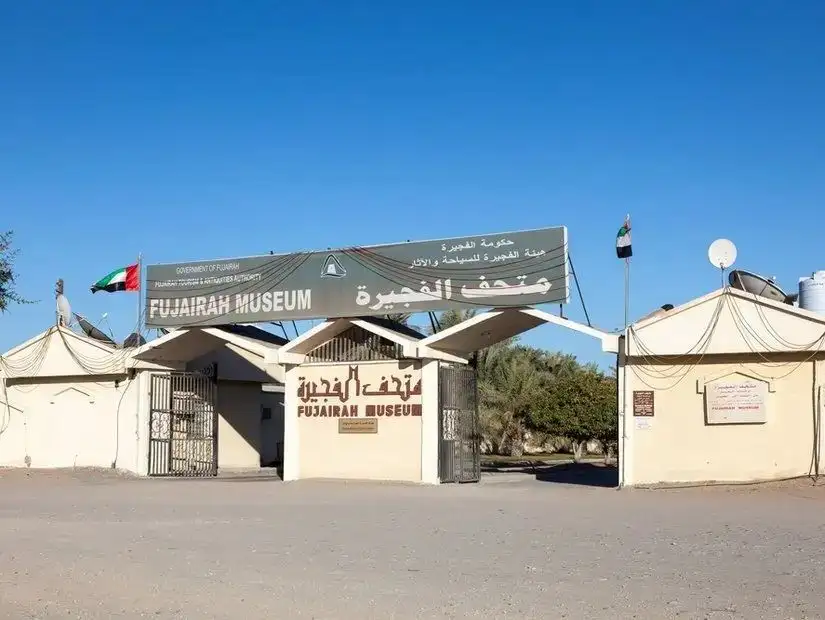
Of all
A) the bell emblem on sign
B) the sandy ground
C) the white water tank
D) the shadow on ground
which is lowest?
the shadow on ground

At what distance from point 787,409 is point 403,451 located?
9.02 m

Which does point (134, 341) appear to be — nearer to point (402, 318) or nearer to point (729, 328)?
point (402, 318)

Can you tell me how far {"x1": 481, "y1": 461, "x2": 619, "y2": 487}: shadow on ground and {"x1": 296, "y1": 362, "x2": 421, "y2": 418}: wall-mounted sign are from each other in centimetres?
454

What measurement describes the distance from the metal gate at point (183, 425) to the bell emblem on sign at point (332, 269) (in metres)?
6.40

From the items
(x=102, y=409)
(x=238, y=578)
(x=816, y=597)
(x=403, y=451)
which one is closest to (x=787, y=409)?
(x=403, y=451)

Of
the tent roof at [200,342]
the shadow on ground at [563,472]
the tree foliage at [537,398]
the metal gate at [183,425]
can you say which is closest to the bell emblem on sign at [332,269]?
the tent roof at [200,342]

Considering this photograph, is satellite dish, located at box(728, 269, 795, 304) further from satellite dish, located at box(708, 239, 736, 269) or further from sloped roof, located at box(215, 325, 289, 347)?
sloped roof, located at box(215, 325, 289, 347)

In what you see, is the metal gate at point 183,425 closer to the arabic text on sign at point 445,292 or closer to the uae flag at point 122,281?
the uae flag at point 122,281

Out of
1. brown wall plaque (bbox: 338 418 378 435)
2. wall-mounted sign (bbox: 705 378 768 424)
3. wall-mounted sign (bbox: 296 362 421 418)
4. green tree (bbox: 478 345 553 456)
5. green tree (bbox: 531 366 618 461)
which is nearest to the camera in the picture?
wall-mounted sign (bbox: 705 378 768 424)

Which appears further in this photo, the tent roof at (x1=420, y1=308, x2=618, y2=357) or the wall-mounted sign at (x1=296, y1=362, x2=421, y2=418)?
the wall-mounted sign at (x1=296, y1=362, x2=421, y2=418)

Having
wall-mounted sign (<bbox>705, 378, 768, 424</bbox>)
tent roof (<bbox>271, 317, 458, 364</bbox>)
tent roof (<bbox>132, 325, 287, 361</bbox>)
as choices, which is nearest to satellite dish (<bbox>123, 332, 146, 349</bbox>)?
tent roof (<bbox>132, 325, 287, 361</bbox>)

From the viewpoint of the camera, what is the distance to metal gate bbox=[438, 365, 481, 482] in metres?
24.0

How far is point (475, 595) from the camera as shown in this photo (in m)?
8.47

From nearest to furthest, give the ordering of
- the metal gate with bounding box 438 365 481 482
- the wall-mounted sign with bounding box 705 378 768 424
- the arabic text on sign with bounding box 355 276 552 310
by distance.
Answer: the wall-mounted sign with bounding box 705 378 768 424 < the arabic text on sign with bounding box 355 276 552 310 < the metal gate with bounding box 438 365 481 482
